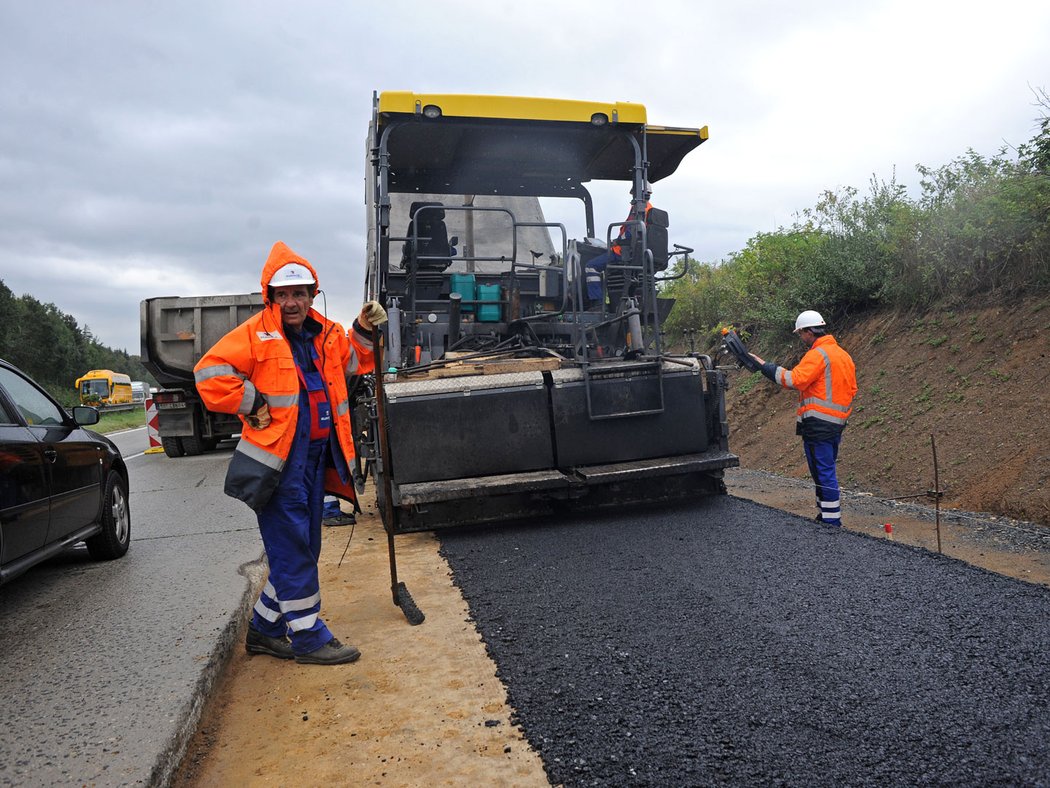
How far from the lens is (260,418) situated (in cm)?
331

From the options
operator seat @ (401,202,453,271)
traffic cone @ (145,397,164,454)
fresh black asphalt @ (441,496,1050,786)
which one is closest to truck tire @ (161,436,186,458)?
traffic cone @ (145,397,164,454)

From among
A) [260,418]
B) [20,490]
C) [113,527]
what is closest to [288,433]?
[260,418]

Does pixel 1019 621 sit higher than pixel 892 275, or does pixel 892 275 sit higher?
pixel 892 275

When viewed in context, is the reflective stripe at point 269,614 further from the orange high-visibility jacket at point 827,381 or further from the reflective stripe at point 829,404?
the reflective stripe at point 829,404

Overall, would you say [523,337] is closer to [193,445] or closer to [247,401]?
[247,401]

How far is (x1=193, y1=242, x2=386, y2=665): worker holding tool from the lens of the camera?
130 inches

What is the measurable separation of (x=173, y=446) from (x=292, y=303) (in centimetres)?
1139

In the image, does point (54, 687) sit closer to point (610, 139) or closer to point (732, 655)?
point (732, 655)

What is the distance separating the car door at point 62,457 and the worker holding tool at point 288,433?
167 centimetres

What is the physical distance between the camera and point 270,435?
10.9 feet

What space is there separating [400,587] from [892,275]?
339 inches

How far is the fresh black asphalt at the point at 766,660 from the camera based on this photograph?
231 centimetres

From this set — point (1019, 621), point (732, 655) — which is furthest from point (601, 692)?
point (1019, 621)

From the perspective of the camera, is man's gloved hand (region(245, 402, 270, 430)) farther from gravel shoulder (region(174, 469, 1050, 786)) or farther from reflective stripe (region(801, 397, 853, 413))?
reflective stripe (region(801, 397, 853, 413))
